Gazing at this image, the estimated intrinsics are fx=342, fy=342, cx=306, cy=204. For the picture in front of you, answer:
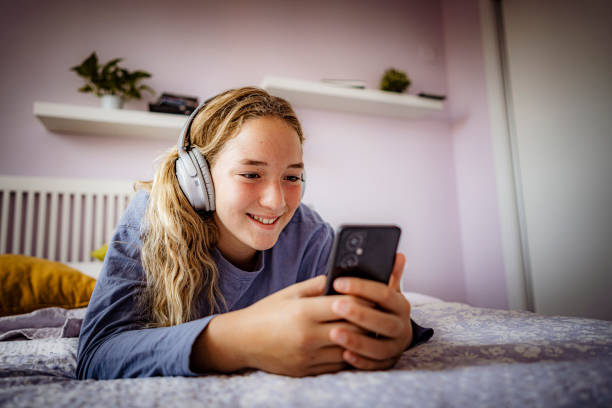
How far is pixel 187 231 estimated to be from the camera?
2.29 feet

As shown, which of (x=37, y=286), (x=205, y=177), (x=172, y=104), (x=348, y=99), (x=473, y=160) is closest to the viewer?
(x=205, y=177)

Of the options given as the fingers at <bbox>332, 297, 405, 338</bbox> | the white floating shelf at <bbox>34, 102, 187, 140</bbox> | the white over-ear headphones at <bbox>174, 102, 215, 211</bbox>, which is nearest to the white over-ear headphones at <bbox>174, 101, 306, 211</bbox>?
the white over-ear headphones at <bbox>174, 102, 215, 211</bbox>

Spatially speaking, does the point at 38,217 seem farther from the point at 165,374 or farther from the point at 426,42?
the point at 426,42

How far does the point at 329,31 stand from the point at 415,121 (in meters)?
0.92

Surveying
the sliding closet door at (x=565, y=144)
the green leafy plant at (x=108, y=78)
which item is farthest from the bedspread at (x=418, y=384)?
the green leafy plant at (x=108, y=78)

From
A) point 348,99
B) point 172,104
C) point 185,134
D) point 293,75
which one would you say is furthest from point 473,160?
point 185,134

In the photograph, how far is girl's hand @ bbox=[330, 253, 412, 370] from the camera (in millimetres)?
417

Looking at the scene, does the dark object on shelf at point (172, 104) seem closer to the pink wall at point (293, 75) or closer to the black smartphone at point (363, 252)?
the pink wall at point (293, 75)

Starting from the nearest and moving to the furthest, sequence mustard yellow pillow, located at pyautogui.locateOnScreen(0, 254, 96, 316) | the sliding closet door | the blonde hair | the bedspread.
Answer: the bedspread, the blonde hair, mustard yellow pillow, located at pyautogui.locateOnScreen(0, 254, 96, 316), the sliding closet door

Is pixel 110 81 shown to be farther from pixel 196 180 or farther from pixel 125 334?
pixel 125 334

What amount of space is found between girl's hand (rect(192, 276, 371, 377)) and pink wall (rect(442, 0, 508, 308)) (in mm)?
2139

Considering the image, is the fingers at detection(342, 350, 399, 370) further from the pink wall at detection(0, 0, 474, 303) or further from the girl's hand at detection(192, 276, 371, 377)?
the pink wall at detection(0, 0, 474, 303)

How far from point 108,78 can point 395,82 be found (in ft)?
5.62

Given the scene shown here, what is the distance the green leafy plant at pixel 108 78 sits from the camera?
5.62 ft
